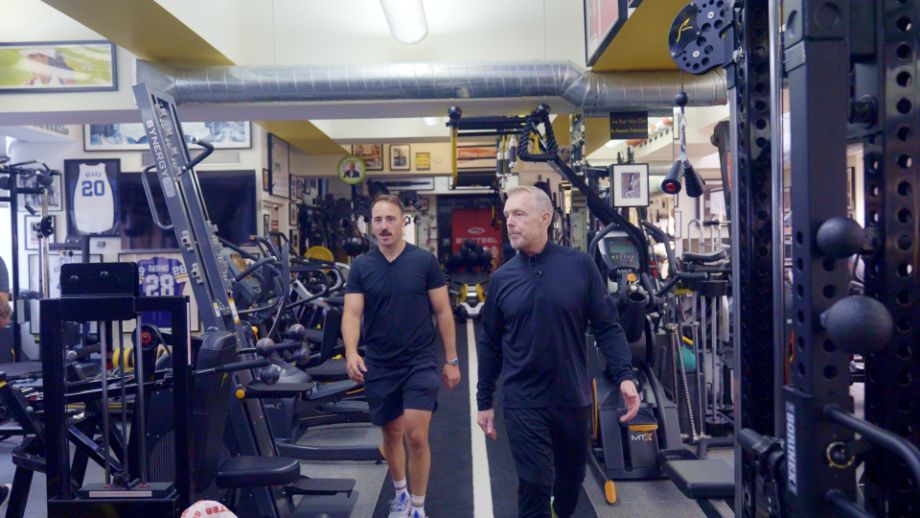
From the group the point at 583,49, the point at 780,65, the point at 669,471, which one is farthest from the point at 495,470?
the point at 583,49

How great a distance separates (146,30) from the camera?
4.88 meters

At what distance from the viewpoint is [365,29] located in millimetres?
6477

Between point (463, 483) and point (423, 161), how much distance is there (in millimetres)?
9562

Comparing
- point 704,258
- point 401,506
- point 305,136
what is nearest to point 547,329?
point 401,506

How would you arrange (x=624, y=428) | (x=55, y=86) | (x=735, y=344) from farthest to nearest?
(x=55, y=86)
(x=624, y=428)
(x=735, y=344)

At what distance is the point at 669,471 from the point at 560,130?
738 cm

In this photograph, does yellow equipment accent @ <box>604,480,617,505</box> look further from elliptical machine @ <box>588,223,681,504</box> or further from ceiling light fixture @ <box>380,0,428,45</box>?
ceiling light fixture @ <box>380,0,428,45</box>

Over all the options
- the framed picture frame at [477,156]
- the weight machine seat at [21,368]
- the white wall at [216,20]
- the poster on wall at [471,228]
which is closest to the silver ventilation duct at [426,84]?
the white wall at [216,20]

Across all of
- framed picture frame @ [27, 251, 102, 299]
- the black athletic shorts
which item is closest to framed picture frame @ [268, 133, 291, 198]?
framed picture frame @ [27, 251, 102, 299]

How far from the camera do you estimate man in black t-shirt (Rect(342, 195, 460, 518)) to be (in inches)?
129

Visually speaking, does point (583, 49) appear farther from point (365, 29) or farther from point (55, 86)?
point (55, 86)

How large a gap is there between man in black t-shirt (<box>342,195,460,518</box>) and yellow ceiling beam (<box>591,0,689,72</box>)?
1.99m

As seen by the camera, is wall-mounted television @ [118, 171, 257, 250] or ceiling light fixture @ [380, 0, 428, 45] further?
wall-mounted television @ [118, 171, 257, 250]

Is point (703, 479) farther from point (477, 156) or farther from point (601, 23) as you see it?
point (477, 156)
